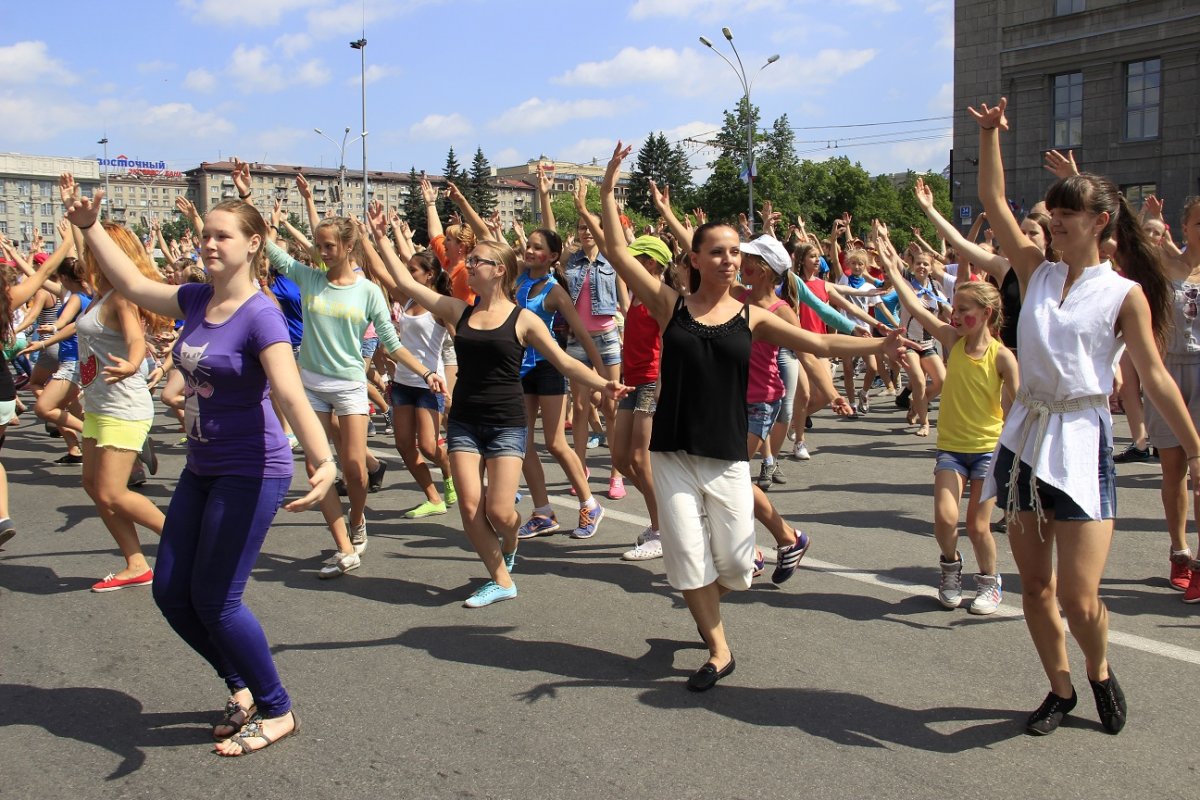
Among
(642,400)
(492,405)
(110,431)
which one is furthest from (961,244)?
(110,431)

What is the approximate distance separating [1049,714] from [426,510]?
5.09m

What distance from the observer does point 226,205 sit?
162 inches

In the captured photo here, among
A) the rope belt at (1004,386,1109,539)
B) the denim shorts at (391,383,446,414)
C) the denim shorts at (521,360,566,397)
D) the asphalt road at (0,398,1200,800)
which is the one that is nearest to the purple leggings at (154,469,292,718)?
the asphalt road at (0,398,1200,800)

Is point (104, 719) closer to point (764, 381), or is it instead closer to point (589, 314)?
point (764, 381)

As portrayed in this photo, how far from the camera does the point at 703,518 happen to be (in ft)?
14.6

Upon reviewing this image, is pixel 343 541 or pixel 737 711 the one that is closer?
pixel 737 711

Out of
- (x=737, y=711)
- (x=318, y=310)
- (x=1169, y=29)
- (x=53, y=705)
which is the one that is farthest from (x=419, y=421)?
(x=1169, y=29)

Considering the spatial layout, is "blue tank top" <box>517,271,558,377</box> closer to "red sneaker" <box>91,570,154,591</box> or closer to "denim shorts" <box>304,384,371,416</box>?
"denim shorts" <box>304,384,371,416</box>

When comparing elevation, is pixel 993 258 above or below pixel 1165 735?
above

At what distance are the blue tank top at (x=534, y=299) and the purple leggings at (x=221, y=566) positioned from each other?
11.1ft

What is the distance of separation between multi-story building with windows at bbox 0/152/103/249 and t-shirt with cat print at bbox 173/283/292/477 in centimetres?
15461

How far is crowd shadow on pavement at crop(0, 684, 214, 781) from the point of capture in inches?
157

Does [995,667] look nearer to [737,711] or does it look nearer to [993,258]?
[737,711]

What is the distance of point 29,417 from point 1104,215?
15.2 metres
